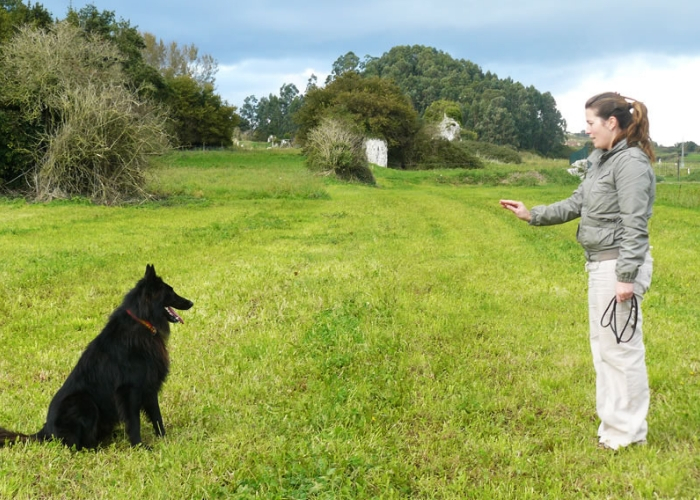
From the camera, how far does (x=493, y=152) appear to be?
252ft

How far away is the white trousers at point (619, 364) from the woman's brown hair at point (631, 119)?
771 mm

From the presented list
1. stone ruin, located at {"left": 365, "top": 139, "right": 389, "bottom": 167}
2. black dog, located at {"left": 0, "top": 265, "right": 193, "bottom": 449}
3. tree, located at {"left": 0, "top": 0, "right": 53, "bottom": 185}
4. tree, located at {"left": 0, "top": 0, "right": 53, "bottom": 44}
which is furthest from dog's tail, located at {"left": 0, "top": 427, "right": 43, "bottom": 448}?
stone ruin, located at {"left": 365, "top": 139, "right": 389, "bottom": 167}

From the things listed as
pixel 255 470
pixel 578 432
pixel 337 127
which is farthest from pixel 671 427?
pixel 337 127

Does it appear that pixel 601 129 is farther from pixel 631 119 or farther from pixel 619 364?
A: pixel 619 364

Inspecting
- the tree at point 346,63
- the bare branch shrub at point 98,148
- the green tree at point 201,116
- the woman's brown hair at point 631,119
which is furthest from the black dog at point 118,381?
Result: the tree at point 346,63

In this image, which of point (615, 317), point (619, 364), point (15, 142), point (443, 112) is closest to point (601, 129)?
point (615, 317)

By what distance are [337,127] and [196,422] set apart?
35791mm

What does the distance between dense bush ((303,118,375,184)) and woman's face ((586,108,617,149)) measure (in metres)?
32.7

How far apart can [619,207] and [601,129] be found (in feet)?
1.86

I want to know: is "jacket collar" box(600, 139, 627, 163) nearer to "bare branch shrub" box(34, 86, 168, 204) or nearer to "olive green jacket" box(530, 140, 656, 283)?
"olive green jacket" box(530, 140, 656, 283)

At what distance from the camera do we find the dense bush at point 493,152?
247 feet

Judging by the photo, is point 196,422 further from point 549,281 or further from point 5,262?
point 5,262

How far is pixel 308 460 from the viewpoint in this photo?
355 cm

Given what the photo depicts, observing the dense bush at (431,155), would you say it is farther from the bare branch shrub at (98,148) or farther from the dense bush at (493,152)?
the bare branch shrub at (98,148)
